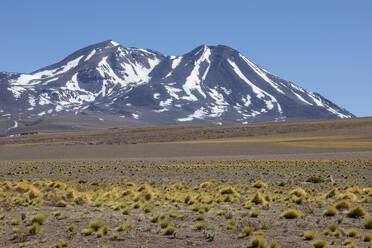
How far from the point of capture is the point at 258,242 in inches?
465

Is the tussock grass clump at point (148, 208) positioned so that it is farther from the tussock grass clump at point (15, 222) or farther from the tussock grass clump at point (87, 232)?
the tussock grass clump at point (15, 222)

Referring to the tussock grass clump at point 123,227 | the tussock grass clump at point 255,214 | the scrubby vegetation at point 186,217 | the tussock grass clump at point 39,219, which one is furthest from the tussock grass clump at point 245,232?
the tussock grass clump at point 39,219

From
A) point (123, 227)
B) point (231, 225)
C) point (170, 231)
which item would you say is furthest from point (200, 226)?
point (123, 227)

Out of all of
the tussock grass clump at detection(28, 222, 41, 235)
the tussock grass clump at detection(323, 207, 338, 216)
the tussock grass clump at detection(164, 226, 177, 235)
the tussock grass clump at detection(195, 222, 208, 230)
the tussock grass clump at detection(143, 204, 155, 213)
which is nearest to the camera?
the tussock grass clump at detection(164, 226, 177, 235)

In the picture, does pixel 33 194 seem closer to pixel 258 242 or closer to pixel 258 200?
pixel 258 200

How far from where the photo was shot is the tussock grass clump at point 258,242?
38.2ft

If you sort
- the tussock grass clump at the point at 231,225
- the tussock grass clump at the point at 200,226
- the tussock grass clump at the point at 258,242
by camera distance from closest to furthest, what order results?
the tussock grass clump at the point at 258,242, the tussock grass clump at the point at 231,225, the tussock grass clump at the point at 200,226

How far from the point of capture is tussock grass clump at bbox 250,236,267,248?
11633mm

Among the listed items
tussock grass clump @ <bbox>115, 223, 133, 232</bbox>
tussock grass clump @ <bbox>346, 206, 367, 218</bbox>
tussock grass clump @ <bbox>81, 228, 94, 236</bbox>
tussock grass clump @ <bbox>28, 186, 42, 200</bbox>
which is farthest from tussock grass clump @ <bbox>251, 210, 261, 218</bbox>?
tussock grass clump @ <bbox>28, 186, 42, 200</bbox>

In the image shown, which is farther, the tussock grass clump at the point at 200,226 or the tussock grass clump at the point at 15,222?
the tussock grass clump at the point at 15,222

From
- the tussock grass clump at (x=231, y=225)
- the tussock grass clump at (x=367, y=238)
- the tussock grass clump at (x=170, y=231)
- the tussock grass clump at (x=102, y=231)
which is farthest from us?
the tussock grass clump at (x=231, y=225)

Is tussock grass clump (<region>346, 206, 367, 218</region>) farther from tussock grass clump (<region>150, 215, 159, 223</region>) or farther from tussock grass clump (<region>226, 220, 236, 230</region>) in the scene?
tussock grass clump (<region>150, 215, 159, 223</region>)

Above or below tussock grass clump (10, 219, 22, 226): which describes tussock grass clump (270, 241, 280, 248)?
below

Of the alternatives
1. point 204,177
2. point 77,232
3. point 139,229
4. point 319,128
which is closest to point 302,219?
point 139,229
